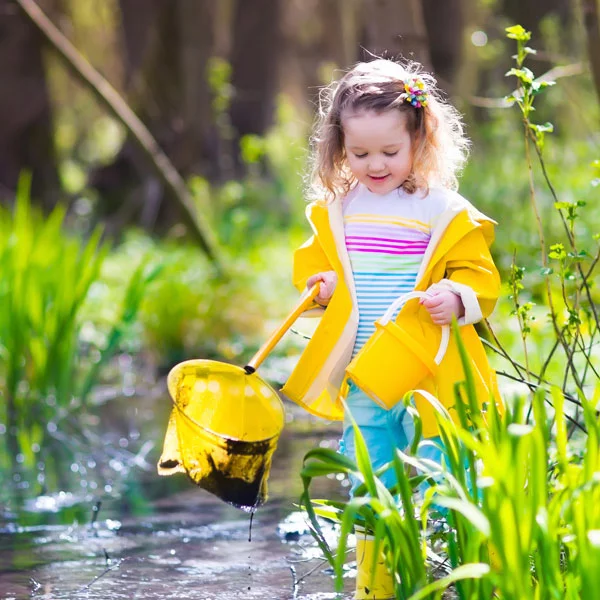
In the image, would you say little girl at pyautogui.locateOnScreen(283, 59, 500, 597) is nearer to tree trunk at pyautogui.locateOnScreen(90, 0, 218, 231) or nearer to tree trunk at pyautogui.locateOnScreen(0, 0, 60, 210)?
tree trunk at pyautogui.locateOnScreen(90, 0, 218, 231)

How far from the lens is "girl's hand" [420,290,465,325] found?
2.75 meters

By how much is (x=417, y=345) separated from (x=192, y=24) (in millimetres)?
10481

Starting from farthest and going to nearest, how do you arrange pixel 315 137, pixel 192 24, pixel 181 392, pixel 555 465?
pixel 192 24
pixel 315 137
pixel 181 392
pixel 555 465

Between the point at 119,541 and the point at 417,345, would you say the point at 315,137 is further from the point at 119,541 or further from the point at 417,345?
the point at 119,541

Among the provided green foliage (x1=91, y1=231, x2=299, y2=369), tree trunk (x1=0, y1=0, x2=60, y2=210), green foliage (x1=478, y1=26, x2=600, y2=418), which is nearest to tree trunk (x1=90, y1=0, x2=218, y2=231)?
tree trunk (x1=0, y1=0, x2=60, y2=210)

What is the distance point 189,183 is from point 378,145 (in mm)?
9034

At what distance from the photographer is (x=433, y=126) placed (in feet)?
9.55

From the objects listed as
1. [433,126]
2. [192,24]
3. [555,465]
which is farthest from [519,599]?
[192,24]

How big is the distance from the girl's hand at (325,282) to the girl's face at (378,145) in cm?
24

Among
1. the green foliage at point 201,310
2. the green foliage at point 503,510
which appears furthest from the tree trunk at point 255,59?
the green foliage at point 503,510

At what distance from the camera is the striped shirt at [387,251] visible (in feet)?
9.50

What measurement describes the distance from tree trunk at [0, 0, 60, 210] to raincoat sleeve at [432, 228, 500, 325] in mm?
11106

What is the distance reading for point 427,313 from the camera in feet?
9.30

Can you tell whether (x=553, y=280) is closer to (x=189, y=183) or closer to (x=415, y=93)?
(x=415, y=93)
